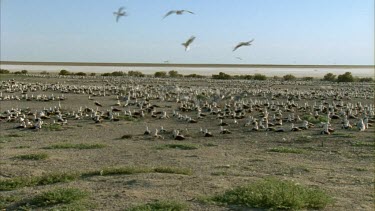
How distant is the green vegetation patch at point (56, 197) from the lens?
905cm

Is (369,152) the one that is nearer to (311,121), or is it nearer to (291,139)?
(291,139)

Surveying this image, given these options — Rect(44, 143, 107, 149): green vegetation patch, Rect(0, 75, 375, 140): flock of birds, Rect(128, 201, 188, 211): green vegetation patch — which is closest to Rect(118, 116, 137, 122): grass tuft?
Rect(0, 75, 375, 140): flock of birds

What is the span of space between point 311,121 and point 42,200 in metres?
14.7

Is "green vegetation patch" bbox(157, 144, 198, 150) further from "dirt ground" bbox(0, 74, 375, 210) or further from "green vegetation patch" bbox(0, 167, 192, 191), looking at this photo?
"green vegetation patch" bbox(0, 167, 192, 191)

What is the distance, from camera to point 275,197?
8.82m

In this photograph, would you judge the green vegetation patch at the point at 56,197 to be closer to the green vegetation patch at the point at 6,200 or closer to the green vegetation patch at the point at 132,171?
the green vegetation patch at the point at 6,200

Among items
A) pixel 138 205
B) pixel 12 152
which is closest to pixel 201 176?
pixel 138 205

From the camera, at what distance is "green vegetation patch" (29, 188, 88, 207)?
9.05 metres

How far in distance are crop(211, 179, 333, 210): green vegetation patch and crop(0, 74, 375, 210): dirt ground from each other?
0.27 meters

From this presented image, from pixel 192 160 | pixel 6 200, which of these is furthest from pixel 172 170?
pixel 6 200

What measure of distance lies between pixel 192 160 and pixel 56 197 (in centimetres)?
494

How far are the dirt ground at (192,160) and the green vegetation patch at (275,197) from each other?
0.27m

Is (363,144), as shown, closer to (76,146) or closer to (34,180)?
(76,146)

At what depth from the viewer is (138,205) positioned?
885 centimetres
